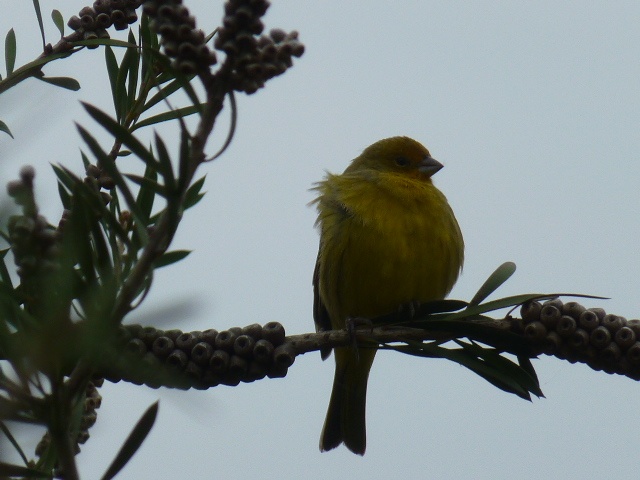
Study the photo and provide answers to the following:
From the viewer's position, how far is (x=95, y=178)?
1.67m

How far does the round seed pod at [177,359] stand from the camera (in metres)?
Result: 1.67

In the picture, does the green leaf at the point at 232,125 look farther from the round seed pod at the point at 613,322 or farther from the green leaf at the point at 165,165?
the round seed pod at the point at 613,322

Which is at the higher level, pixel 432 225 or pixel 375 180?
pixel 375 180

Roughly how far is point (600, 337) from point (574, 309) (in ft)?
0.35

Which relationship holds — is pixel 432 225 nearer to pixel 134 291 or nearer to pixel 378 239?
pixel 378 239

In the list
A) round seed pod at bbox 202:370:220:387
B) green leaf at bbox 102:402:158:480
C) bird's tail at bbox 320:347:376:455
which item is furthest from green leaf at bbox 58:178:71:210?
bird's tail at bbox 320:347:376:455

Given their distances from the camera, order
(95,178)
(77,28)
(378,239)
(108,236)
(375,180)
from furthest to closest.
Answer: (375,180) → (378,239) → (77,28) → (95,178) → (108,236)

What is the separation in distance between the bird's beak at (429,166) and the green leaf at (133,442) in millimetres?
4081

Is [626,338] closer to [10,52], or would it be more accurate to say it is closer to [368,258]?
[10,52]

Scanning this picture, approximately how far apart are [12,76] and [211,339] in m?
0.67

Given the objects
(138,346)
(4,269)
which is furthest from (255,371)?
(4,269)

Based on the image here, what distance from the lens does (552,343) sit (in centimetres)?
202

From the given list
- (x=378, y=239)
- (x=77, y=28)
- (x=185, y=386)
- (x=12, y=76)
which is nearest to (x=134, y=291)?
(x=185, y=386)

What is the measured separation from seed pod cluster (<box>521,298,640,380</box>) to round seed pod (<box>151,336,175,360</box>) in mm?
863
